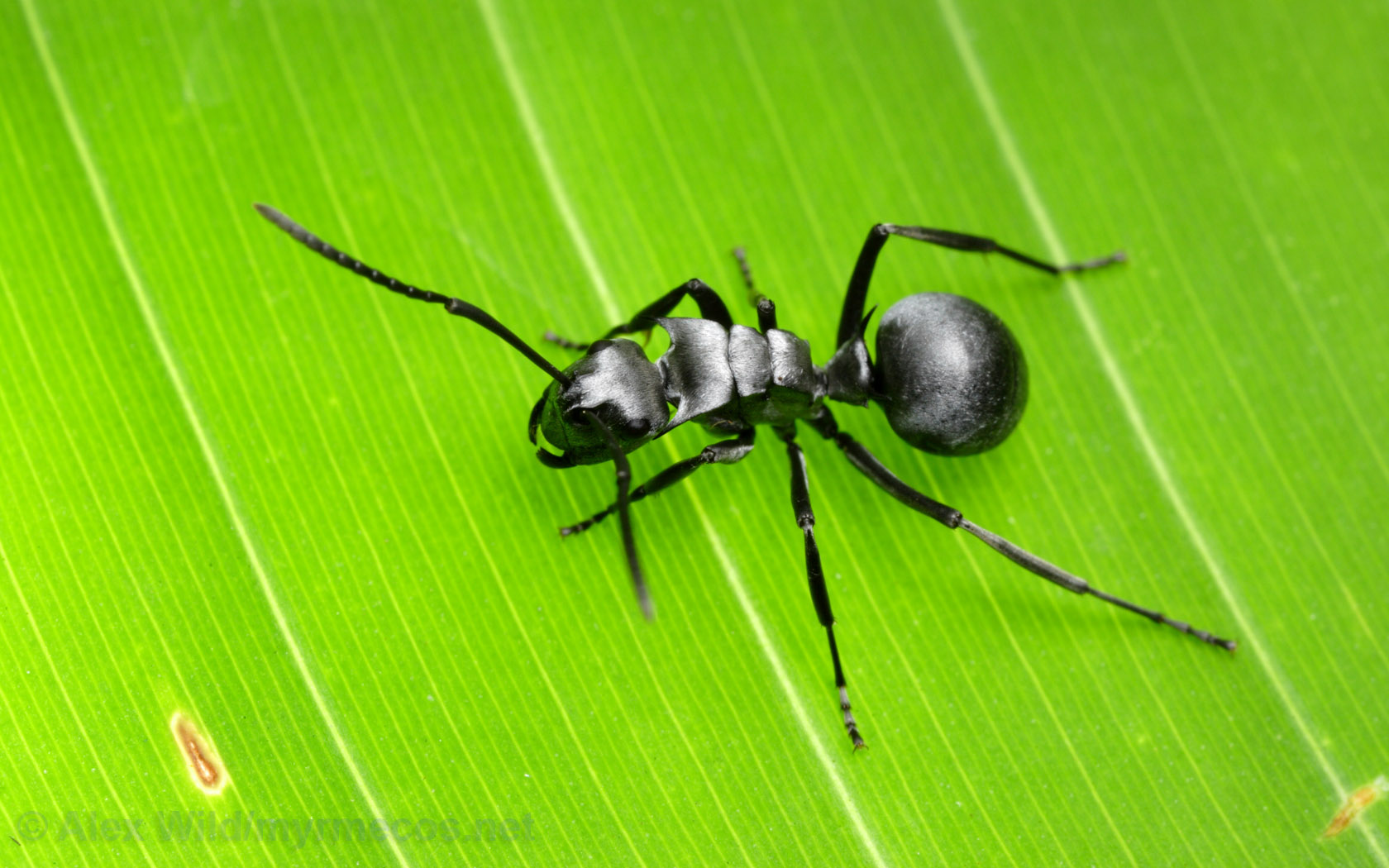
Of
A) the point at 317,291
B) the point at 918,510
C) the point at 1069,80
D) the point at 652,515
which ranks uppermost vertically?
the point at 317,291

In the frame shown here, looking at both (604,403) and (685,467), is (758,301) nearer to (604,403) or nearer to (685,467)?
(685,467)

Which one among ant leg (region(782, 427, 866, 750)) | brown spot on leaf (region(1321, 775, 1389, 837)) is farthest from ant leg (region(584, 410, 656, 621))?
brown spot on leaf (region(1321, 775, 1389, 837))

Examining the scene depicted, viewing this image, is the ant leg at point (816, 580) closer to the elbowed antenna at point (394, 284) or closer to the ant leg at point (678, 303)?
the ant leg at point (678, 303)

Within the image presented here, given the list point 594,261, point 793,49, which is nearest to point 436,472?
point 594,261

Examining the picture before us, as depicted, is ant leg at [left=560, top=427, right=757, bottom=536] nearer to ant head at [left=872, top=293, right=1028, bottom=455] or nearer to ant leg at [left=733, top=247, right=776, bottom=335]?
ant leg at [left=733, top=247, right=776, bottom=335]

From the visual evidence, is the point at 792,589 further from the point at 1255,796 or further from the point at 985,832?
the point at 1255,796

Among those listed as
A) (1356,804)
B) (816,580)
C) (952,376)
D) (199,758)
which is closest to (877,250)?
(952,376)

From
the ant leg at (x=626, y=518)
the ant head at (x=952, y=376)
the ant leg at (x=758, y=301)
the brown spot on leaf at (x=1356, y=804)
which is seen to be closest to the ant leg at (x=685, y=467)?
the ant leg at (x=626, y=518)
